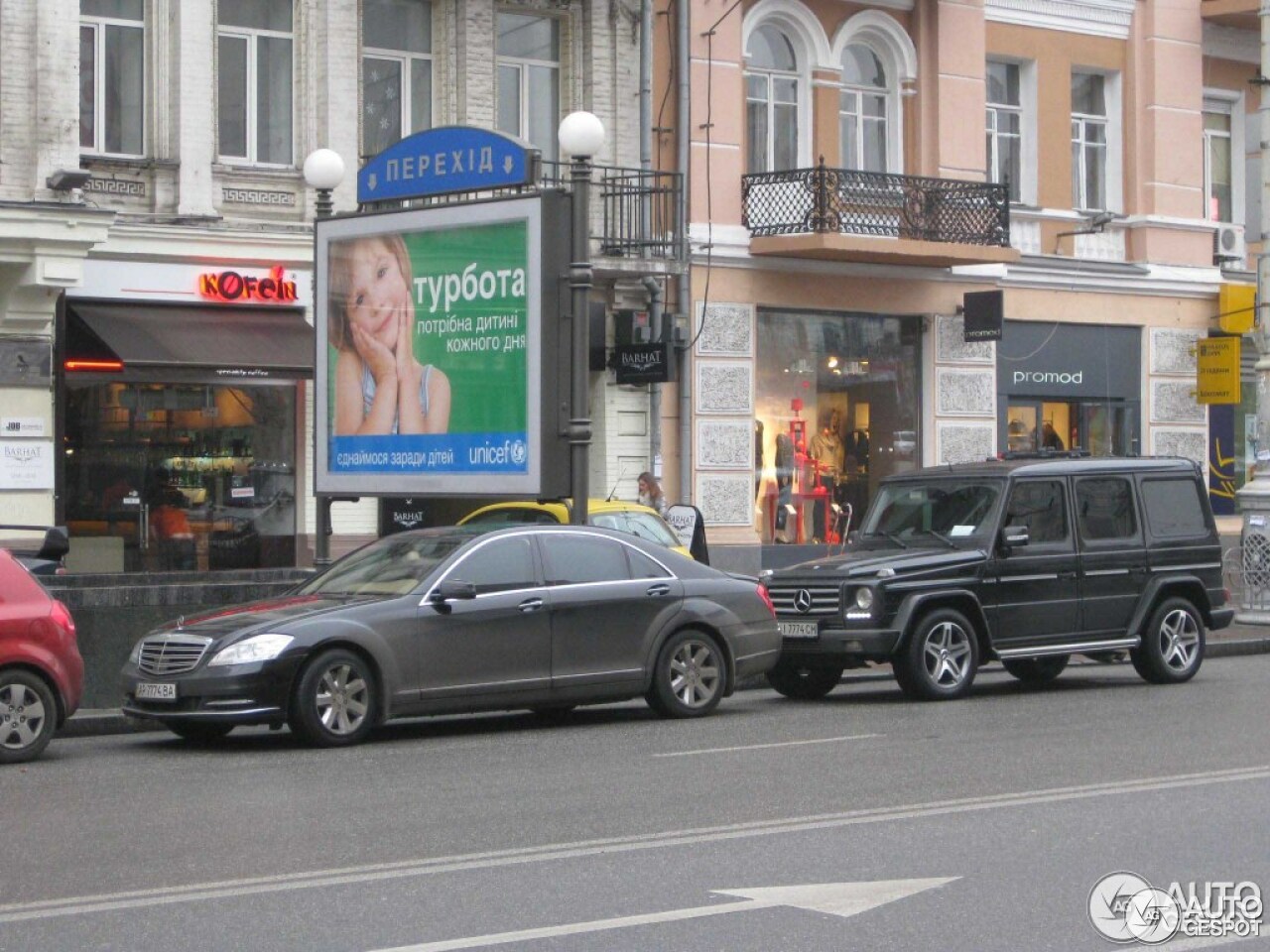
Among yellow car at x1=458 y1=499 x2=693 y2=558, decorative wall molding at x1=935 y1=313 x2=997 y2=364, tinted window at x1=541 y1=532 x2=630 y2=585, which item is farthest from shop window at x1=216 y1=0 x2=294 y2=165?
tinted window at x1=541 y1=532 x2=630 y2=585

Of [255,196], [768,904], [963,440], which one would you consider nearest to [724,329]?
[963,440]

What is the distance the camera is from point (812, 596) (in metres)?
15.9

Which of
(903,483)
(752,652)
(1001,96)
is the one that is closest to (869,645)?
(752,652)

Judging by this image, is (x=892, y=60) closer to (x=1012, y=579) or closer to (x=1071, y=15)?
(x=1071, y=15)

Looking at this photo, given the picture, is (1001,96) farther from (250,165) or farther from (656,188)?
(250,165)

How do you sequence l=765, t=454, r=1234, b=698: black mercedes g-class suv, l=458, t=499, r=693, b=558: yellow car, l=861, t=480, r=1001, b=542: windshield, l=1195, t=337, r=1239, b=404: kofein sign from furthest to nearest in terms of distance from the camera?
l=1195, t=337, r=1239, b=404: kofein sign → l=458, t=499, r=693, b=558: yellow car → l=861, t=480, r=1001, b=542: windshield → l=765, t=454, r=1234, b=698: black mercedes g-class suv

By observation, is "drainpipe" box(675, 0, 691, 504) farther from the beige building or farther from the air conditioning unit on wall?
the air conditioning unit on wall

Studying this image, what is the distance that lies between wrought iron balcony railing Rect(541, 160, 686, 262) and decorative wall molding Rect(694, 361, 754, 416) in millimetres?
1683

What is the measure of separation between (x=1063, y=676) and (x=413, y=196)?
7.57 metres

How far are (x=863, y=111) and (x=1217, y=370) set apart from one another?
7042 mm

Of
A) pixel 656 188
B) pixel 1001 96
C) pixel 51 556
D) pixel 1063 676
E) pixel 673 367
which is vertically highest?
pixel 1001 96

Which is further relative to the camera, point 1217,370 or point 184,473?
point 1217,370

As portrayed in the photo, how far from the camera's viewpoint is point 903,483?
56.8ft

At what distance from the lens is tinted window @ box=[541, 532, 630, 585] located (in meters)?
14.1
